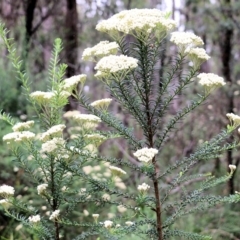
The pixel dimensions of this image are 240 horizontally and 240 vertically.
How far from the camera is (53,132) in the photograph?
154cm

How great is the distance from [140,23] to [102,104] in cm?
41

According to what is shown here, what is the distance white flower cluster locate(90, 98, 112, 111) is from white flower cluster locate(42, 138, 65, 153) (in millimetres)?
230

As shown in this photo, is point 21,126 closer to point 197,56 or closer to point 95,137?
point 95,137

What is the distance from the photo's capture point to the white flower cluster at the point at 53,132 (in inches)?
60.6

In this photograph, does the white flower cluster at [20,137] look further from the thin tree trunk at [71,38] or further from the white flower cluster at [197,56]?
the thin tree trunk at [71,38]

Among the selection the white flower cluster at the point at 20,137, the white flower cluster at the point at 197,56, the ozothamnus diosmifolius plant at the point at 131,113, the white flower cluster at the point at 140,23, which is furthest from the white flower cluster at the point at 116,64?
the white flower cluster at the point at 20,137

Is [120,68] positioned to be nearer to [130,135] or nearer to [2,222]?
[130,135]

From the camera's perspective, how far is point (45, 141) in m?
1.63

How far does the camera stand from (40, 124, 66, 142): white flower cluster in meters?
1.54

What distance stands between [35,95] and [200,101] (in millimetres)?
620

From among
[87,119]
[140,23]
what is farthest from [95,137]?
[140,23]

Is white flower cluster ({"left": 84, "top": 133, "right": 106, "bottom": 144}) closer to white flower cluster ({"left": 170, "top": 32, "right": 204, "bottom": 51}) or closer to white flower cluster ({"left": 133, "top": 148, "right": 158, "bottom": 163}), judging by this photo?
white flower cluster ({"left": 133, "top": 148, "right": 158, "bottom": 163})

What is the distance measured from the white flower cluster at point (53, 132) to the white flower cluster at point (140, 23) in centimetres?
39

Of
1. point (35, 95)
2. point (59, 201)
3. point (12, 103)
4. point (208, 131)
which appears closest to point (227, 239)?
point (208, 131)
